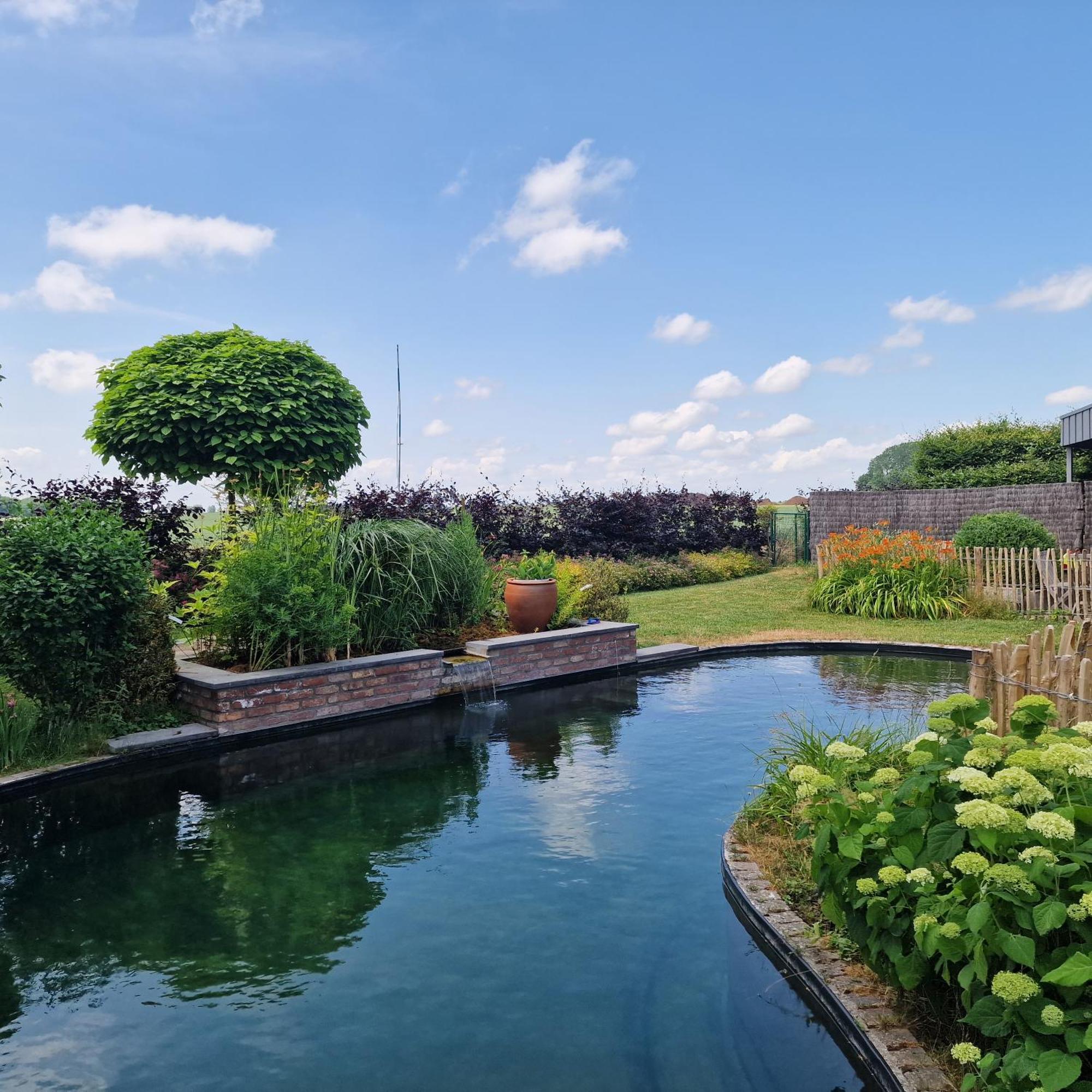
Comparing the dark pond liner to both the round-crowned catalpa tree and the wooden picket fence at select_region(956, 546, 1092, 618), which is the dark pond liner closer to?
the round-crowned catalpa tree

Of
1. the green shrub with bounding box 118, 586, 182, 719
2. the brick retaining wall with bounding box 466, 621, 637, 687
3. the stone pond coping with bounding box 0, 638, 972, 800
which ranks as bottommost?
the stone pond coping with bounding box 0, 638, 972, 800

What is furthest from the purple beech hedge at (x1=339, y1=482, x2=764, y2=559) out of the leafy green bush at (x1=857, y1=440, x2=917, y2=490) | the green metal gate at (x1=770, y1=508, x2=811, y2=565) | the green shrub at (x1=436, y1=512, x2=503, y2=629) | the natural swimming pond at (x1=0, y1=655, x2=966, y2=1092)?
the leafy green bush at (x1=857, y1=440, x2=917, y2=490)

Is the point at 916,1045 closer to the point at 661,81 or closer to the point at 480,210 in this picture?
the point at 661,81

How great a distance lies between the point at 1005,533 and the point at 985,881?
13527 mm

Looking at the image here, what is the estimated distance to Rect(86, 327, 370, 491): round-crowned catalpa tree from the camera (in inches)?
397

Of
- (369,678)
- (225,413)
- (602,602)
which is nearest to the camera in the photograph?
(369,678)

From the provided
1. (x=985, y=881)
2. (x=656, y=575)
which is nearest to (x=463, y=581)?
(x=985, y=881)

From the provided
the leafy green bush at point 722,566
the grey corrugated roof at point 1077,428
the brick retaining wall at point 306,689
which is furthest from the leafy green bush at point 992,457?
the brick retaining wall at point 306,689

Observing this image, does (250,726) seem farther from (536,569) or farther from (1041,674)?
(1041,674)

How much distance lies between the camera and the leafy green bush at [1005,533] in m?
14.0

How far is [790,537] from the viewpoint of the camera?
2228cm

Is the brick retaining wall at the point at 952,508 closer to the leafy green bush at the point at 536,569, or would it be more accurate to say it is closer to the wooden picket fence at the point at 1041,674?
the leafy green bush at the point at 536,569

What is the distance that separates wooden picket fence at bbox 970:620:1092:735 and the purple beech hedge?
9.20 metres

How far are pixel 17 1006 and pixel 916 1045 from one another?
10.1ft
